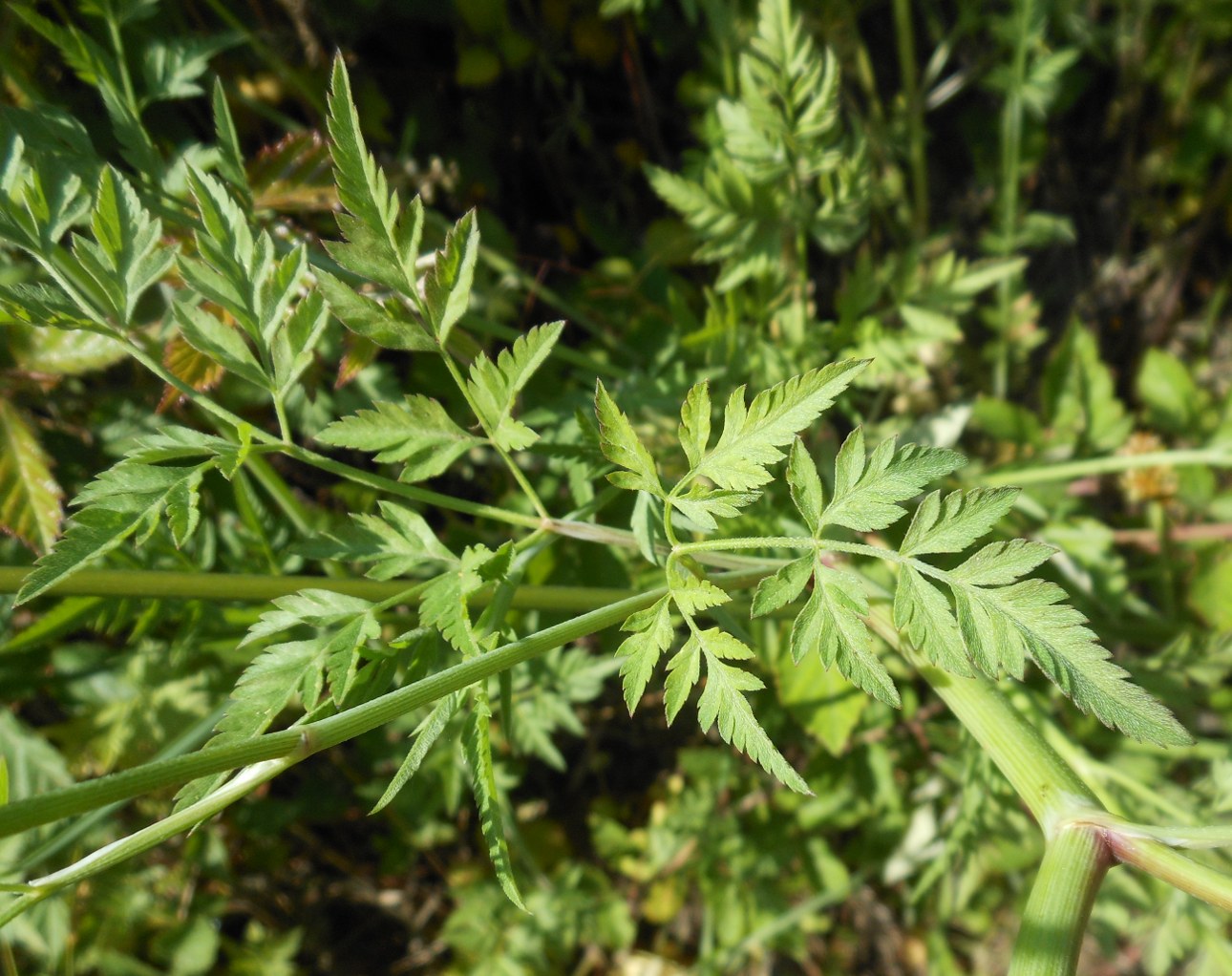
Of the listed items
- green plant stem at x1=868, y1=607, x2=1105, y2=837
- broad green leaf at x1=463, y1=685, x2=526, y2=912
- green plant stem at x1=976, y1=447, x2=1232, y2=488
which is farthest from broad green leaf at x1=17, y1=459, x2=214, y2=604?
green plant stem at x1=976, y1=447, x2=1232, y2=488

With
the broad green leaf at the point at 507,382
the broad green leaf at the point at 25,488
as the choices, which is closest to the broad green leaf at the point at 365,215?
the broad green leaf at the point at 507,382

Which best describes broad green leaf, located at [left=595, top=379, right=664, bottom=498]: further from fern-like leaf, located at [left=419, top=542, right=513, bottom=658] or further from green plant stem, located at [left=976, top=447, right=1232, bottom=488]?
green plant stem, located at [left=976, top=447, right=1232, bottom=488]

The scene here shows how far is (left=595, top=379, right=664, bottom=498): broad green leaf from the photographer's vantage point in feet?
3.20

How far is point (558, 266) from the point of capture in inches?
82.2

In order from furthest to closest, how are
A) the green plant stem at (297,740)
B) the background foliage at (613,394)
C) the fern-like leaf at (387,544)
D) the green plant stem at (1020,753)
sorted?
the background foliage at (613,394) < the fern-like leaf at (387,544) < the green plant stem at (1020,753) < the green plant stem at (297,740)

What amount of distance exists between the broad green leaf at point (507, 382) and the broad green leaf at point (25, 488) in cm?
77

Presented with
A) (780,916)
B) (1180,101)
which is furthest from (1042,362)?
(780,916)

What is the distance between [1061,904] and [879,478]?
488 mm

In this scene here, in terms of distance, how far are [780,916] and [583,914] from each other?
0.55 m

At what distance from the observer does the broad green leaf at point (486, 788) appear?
2.96 ft

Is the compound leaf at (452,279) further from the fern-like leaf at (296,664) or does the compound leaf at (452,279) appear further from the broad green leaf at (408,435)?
the fern-like leaf at (296,664)

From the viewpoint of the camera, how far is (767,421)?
3.09ft

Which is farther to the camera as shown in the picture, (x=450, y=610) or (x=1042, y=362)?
(x=1042, y=362)

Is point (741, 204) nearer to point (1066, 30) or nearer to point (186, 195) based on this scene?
point (186, 195)
